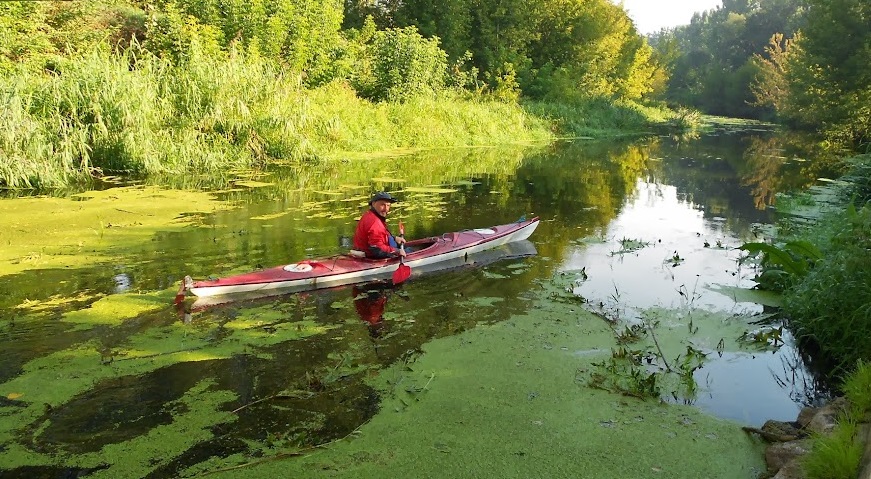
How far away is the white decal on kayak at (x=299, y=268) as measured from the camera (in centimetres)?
584

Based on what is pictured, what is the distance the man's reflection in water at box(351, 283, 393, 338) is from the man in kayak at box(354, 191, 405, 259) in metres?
0.33

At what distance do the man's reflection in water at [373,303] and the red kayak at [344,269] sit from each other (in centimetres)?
15

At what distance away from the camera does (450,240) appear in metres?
7.15

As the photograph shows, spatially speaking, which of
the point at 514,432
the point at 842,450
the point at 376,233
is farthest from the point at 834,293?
the point at 376,233

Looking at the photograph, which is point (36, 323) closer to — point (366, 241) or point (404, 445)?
point (366, 241)

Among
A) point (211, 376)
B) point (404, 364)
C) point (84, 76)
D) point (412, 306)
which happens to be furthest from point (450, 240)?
point (84, 76)

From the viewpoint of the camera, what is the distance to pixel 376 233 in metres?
6.38

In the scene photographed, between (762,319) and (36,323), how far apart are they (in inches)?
232

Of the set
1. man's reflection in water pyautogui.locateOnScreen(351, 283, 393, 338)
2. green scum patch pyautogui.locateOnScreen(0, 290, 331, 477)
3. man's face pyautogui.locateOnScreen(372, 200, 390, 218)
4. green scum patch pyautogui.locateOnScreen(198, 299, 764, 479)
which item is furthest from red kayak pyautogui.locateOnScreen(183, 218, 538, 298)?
green scum patch pyautogui.locateOnScreen(198, 299, 764, 479)

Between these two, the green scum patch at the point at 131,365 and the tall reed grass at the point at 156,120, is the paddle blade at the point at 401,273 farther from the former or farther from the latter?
the tall reed grass at the point at 156,120

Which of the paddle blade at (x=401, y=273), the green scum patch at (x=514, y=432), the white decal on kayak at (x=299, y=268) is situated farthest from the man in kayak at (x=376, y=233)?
the green scum patch at (x=514, y=432)

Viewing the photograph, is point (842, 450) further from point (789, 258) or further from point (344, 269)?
point (344, 269)

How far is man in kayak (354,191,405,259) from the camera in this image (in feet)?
20.8

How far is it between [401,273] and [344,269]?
55cm
